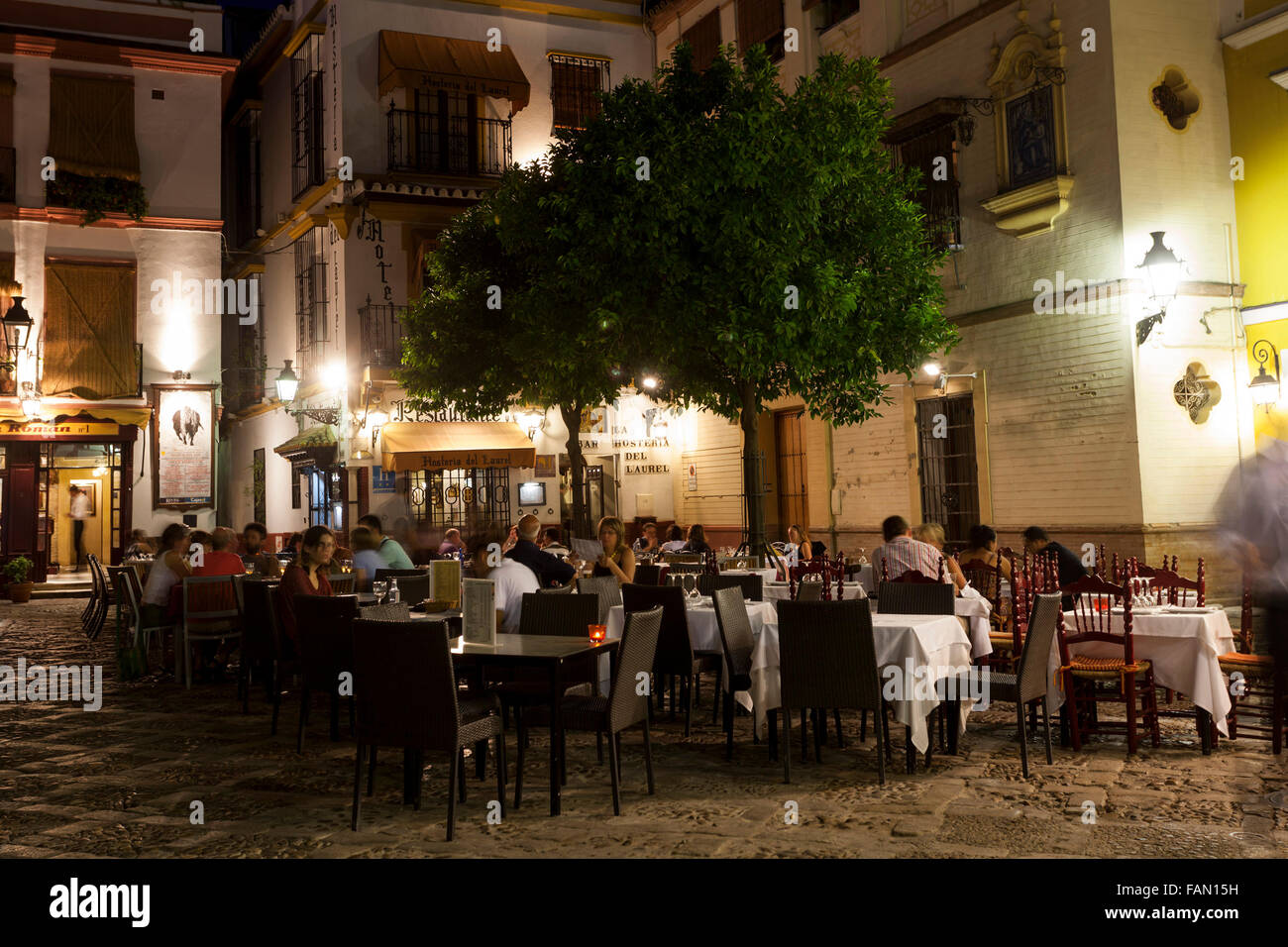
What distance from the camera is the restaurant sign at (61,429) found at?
1881 cm

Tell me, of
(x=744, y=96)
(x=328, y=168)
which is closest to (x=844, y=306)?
(x=744, y=96)

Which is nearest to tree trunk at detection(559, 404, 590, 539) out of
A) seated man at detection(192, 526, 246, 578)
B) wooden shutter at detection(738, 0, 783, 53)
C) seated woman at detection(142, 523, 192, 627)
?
seated man at detection(192, 526, 246, 578)

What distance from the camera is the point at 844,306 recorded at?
10547mm

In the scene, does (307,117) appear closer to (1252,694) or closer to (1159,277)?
(1159,277)

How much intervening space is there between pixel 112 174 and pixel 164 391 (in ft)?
13.0

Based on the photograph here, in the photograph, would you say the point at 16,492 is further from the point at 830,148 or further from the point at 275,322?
the point at 830,148

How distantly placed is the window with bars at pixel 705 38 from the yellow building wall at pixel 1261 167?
852 cm

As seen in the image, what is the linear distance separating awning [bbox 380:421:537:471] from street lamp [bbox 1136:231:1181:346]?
975 cm

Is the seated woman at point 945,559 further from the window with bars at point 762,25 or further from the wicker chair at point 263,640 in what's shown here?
the window with bars at point 762,25

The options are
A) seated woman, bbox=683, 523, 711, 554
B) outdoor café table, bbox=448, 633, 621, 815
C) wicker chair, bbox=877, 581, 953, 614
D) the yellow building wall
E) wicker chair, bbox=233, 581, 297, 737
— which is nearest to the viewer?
outdoor café table, bbox=448, 633, 621, 815

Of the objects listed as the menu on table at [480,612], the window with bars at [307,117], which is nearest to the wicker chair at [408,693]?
the menu on table at [480,612]

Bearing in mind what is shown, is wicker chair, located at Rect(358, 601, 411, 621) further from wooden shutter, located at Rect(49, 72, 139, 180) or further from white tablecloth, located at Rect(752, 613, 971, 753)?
wooden shutter, located at Rect(49, 72, 139, 180)

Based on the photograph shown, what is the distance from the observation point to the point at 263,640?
793 cm

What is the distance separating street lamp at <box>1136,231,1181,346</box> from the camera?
11078mm
